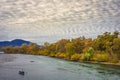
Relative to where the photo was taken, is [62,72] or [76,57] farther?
[76,57]

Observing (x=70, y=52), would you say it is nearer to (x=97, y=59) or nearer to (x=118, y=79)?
(x=97, y=59)

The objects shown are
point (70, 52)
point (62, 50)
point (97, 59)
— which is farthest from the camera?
point (62, 50)

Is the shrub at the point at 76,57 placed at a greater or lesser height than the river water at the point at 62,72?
greater

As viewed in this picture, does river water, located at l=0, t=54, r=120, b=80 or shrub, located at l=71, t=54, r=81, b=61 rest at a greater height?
shrub, located at l=71, t=54, r=81, b=61

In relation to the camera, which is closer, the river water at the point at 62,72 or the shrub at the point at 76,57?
the river water at the point at 62,72

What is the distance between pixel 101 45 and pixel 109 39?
6.43 meters

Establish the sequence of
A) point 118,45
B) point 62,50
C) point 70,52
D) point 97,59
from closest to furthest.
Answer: point 118,45 < point 97,59 < point 70,52 < point 62,50

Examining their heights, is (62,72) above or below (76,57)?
below

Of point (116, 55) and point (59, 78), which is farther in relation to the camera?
point (116, 55)

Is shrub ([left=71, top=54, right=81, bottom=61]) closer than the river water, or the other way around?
the river water

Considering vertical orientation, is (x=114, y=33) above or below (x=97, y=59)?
above

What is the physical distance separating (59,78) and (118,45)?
51.4m

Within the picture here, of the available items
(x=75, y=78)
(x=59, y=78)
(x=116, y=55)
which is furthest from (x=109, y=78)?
(x=116, y=55)

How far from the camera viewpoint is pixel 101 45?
110 metres
